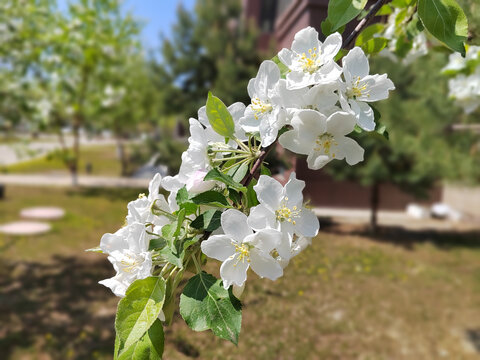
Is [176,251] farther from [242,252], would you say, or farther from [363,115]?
[363,115]

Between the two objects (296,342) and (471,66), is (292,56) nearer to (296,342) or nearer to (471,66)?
(296,342)

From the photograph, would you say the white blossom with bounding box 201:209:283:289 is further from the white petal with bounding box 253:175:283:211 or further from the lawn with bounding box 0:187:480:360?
the lawn with bounding box 0:187:480:360

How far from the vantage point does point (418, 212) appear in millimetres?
9914

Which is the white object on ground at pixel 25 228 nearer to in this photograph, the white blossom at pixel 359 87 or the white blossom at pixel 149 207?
the white blossom at pixel 149 207

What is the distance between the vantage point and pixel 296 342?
1.19 meters

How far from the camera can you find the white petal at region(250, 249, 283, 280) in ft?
1.84

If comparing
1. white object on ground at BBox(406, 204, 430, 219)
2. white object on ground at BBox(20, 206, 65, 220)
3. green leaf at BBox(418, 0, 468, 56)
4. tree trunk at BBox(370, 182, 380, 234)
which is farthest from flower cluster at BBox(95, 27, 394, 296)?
white object on ground at BBox(406, 204, 430, 219)

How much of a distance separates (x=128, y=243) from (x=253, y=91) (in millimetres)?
314

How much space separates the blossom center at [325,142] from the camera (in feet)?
1.90

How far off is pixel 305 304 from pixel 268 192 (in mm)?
742

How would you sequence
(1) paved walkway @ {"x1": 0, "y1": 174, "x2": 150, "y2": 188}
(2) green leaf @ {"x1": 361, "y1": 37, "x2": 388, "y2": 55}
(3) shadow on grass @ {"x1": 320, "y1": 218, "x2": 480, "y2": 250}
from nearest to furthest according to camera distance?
(2) green leaf @ {"x1": 361, "y1": 37, "x2": 388, "y2": 55}, (3) shadow on grass @ {"x1": 320, "y1": 218, "x2": 480, "y2": 250}, (1) paved walkway @ {"x1": 0, "y1": 174, "x2": 150, "y2": 188}

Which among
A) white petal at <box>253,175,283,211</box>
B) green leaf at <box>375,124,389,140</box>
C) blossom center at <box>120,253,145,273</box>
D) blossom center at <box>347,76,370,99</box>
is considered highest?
blossom center at <box>347,76,370,99</box>

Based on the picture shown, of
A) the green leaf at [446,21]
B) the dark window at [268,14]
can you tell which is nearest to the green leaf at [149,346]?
the green leaf at [446,21]

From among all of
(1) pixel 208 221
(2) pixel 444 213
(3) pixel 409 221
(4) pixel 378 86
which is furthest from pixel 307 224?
(2) pixel 444 213
